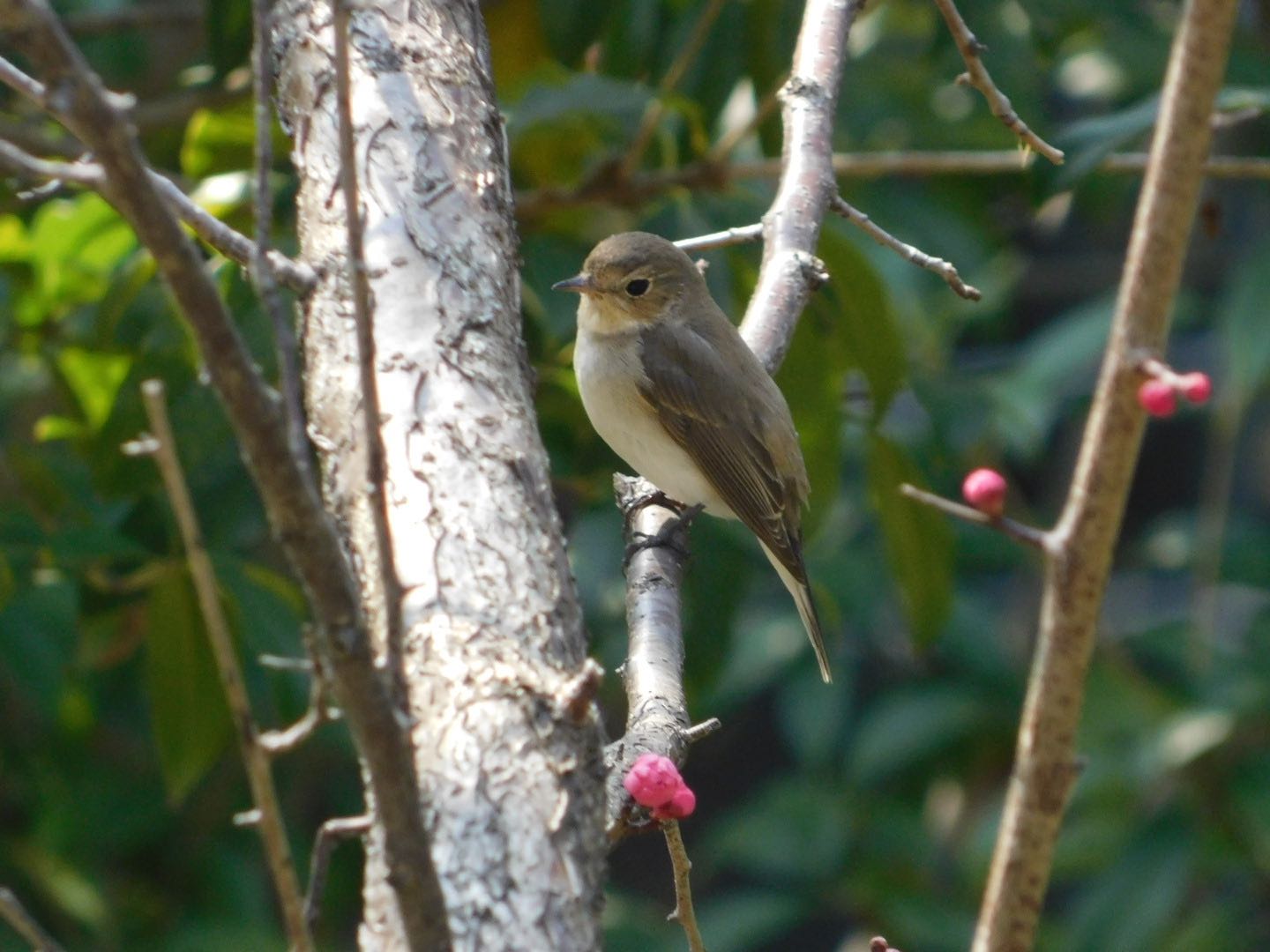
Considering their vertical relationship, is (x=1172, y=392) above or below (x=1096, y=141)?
below

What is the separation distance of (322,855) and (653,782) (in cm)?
62

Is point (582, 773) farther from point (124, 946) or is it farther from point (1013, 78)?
point (124, 946)

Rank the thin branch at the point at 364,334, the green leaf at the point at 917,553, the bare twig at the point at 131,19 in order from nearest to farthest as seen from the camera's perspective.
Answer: the thin branch at the point at 364,334, the green leaf at the point at 917,553, the bare twig at the point at 131,19

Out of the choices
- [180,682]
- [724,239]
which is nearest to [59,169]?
[724,239]

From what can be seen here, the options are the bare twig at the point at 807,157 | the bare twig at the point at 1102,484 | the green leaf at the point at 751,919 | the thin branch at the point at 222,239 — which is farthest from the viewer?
the green leaf at the point at 751,919

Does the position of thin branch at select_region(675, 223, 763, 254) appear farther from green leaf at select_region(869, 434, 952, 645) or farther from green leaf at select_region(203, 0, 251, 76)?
green leaf at select_region(203, 0, 251, 76)

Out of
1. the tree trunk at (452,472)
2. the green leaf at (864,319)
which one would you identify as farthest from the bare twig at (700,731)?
the green leaf at (864,319)

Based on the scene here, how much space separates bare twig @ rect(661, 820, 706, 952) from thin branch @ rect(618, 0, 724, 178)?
242cm

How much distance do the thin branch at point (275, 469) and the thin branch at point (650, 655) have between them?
0.47 m

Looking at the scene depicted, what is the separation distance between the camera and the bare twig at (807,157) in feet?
11.1

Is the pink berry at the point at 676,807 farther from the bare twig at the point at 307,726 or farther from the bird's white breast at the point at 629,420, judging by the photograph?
the bird's white breast at the point at 629,420

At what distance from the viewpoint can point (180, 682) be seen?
3793 millimetres

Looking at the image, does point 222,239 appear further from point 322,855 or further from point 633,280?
point 633,280

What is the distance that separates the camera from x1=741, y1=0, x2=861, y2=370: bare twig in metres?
3.39
